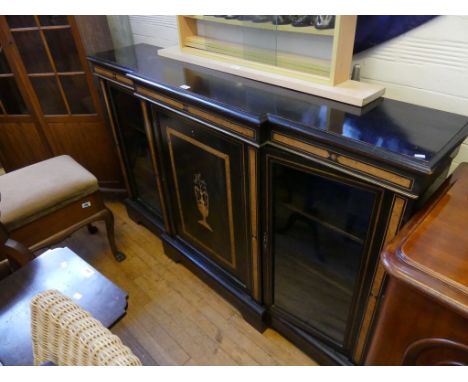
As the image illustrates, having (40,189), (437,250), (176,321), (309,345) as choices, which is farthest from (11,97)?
(437,250)

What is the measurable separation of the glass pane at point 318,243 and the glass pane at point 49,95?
4.99ft

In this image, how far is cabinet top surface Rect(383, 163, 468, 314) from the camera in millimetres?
594

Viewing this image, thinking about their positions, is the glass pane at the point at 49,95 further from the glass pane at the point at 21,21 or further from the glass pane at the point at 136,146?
the glass pane at the point at 136,146

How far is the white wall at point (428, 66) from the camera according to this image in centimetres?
88

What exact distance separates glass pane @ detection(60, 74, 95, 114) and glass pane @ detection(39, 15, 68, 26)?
26cm

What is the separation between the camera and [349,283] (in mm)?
1089

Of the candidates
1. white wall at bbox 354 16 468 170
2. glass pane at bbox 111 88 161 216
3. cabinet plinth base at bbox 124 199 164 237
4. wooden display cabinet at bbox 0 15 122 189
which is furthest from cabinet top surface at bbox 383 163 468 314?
wooden display cabinet at bbox 0 15 122 189

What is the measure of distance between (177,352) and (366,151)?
114 centimetres

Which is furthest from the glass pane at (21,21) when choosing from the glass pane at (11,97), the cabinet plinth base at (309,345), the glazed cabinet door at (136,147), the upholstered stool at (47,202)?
the cabinet plinth base at (309,345)

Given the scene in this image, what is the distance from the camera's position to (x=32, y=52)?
1849mm

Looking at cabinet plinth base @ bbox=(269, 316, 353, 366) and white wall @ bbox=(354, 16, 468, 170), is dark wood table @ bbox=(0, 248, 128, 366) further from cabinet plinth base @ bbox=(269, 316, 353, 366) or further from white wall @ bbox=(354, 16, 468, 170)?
white wall @ bbox=(354, 16, 468, 170)

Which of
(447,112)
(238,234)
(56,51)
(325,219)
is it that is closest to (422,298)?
(325,219)

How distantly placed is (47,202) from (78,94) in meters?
0.74

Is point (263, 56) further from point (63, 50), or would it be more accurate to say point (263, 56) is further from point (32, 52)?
point (32, 52)
